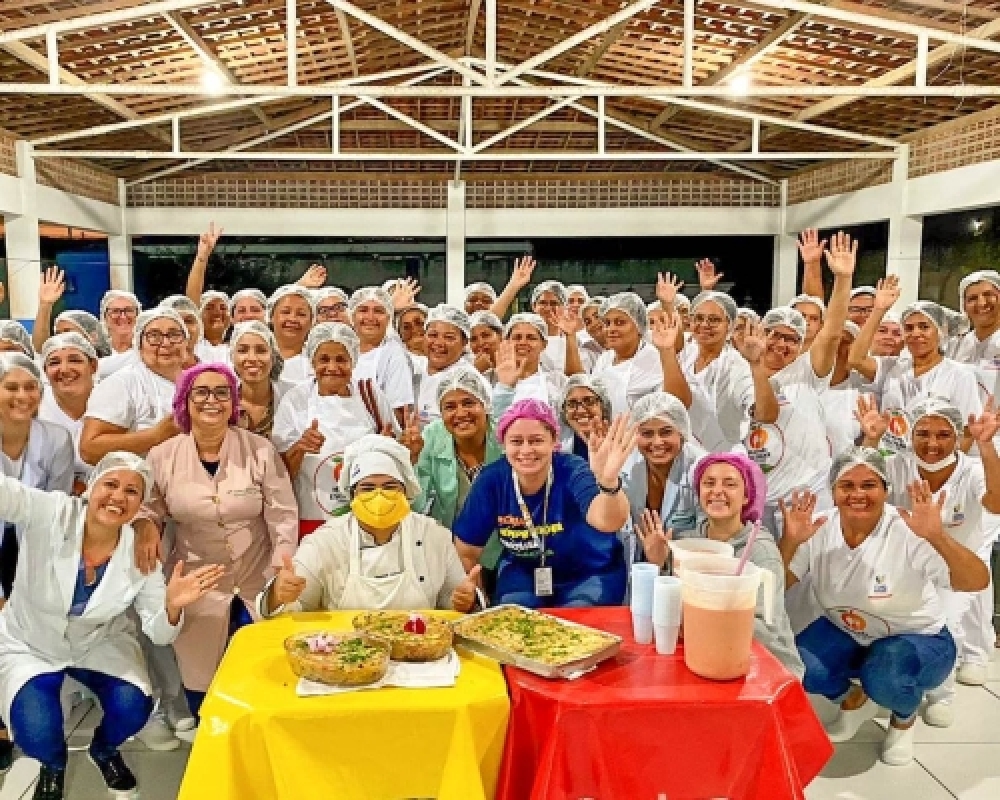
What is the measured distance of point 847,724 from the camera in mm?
3635

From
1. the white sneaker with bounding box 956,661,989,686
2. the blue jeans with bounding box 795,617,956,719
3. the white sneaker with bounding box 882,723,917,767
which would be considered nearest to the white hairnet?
the blue jeans with bounding box 795,617,956,719

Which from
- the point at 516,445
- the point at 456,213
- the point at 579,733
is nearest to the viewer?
the point at 579,733

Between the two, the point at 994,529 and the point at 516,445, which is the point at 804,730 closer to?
the point at 516,445

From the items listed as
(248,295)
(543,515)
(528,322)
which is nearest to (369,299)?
(248,295)

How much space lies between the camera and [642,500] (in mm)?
3682

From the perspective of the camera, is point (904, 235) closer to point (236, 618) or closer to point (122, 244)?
point (236, 618)

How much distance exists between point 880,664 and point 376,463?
2.19 meters

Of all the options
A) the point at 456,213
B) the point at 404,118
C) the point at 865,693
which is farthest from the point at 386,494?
the point at 456,213

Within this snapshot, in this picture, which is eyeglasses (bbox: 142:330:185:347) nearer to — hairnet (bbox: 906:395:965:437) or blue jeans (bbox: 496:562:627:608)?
blue jeans (bbox: 496:562:627:608)

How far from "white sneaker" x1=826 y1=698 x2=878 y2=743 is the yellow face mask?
86.4 inches

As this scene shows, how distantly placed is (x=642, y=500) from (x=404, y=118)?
263 inches

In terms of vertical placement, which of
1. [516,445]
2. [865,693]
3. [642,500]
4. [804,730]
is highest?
[516,445]

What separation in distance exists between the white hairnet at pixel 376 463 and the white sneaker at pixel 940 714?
2608 millimetres

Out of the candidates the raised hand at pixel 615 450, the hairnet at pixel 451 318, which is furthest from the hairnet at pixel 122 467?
the hairnet at pixel 451 318
